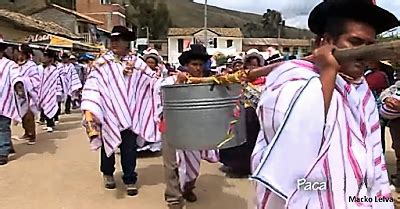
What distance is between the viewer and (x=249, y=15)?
165m

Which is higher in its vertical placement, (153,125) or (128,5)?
(128,5)

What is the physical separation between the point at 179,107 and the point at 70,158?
4950 millimetres

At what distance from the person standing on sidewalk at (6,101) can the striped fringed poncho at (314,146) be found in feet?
21.3

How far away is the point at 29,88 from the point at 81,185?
126 inches

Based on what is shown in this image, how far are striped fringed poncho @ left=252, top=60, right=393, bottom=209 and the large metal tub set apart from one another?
1483 mm

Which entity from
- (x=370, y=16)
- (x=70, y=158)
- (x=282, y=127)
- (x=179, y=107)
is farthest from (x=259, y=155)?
(x=70, y=158)

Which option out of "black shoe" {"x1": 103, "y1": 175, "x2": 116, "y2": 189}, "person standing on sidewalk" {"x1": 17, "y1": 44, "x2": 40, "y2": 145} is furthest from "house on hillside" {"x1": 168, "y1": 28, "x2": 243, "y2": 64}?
"black shoe" {"x1": 103, "y1": 175, "x2": 116, "y2": 189}

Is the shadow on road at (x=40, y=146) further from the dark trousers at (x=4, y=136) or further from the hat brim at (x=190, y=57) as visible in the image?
the hat brim at (x=190, y=57)

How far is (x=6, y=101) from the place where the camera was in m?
8.34

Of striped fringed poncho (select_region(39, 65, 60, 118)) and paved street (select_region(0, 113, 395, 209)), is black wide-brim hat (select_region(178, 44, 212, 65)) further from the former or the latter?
striped fringed poncho (select_region(39, 65, 60, 118))

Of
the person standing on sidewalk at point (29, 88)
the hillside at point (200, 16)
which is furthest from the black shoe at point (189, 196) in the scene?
the hillside at point (200, 16)

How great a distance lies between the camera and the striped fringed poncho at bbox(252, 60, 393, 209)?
2207mm

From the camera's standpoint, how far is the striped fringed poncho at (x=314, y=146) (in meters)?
2.21

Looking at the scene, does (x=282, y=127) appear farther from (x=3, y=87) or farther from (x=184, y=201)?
(x=3, y=87)
